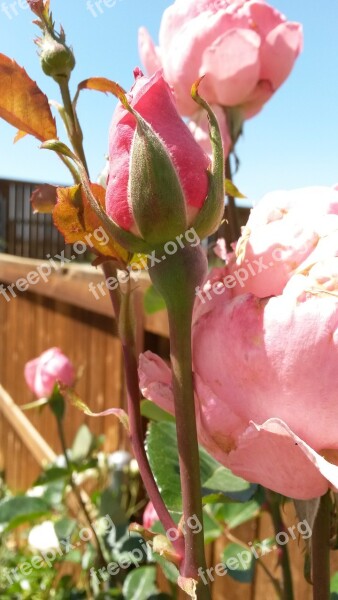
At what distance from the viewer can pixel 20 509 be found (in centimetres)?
107

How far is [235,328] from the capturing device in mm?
240

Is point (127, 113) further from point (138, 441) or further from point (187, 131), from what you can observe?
point (138, 441)

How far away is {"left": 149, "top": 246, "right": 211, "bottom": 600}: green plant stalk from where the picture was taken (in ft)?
0.73

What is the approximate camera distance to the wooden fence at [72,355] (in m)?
1.22

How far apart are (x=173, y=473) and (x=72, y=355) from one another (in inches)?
81.0

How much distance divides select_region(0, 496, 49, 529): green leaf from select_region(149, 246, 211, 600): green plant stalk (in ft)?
2.91

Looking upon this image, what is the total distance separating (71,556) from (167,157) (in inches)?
47.1

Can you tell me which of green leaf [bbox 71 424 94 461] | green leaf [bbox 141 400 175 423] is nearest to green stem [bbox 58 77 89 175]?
green leaf [bbox 141 400 175 423]

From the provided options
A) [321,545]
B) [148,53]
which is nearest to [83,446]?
[148,53]

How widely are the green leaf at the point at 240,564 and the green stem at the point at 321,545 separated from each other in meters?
0.41

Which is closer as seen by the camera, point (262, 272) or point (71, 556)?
point (262, 272)

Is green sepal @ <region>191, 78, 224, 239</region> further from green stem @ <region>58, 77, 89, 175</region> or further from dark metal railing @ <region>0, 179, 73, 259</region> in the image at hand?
dark metal railing @ <region>0, 179, 73, 259</region>

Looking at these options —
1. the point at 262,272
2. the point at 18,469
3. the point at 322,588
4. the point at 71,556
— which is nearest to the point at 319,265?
the point at 262,272

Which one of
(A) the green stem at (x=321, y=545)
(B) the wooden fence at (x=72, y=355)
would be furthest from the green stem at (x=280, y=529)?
(B) the wooden fence at (x=72, y=355)
